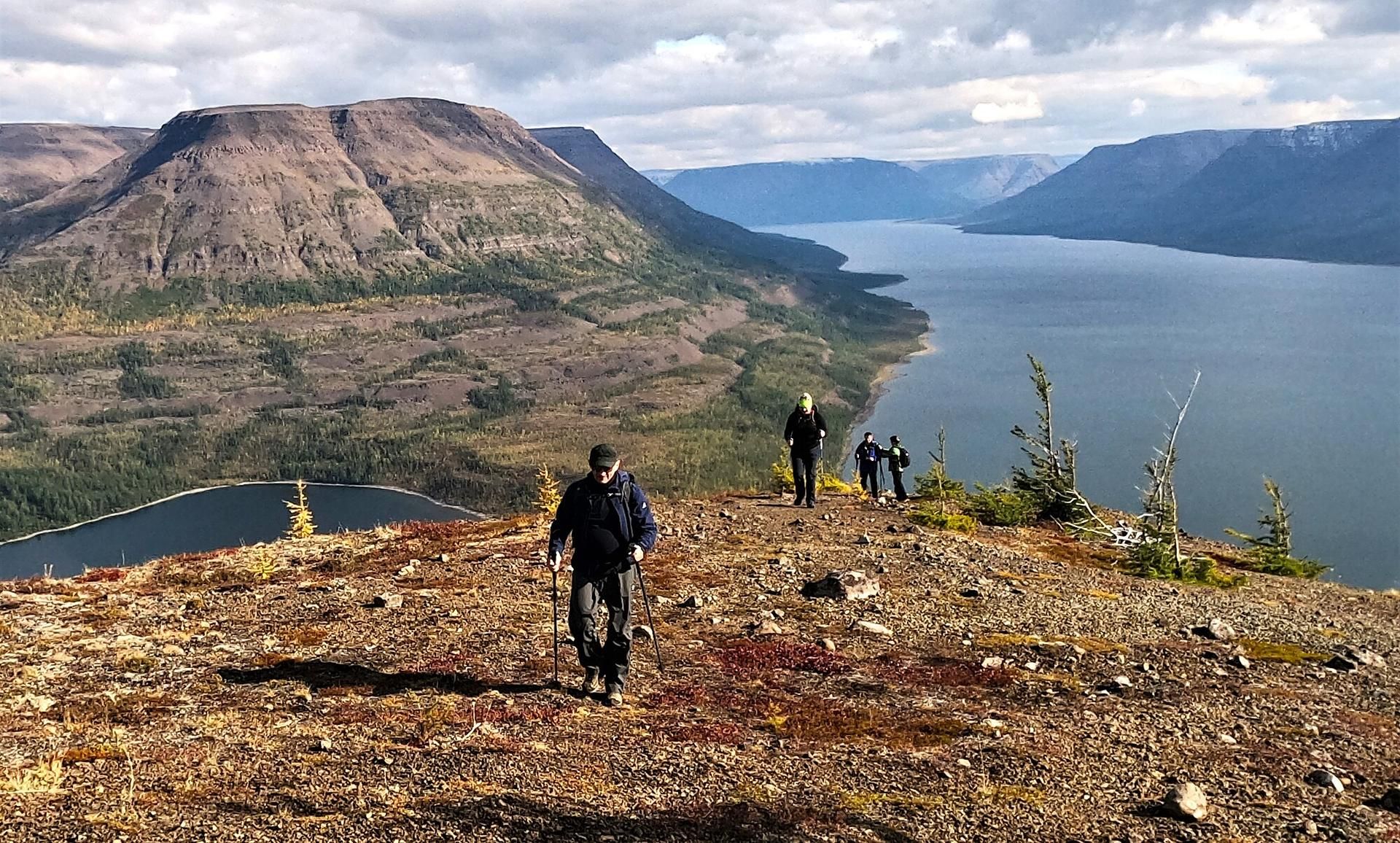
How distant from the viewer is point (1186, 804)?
855 centimetres

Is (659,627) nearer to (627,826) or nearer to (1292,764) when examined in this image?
(627,826)

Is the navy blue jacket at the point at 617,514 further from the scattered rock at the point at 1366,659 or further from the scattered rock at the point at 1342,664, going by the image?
the scattered rock at the point at 1366,659

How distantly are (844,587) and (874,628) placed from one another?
181cm

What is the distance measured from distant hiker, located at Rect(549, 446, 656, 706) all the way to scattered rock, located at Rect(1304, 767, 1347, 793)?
23.2ft

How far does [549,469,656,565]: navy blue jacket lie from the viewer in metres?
11.6

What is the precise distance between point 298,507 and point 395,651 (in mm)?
22004

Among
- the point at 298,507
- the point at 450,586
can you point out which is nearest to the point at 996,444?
the point at 298,507

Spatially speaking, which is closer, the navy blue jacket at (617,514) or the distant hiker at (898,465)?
the navy blue jacket at (617,514)

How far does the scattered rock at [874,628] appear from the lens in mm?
14893

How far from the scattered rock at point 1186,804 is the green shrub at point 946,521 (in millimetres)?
15273

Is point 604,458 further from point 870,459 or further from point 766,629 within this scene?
point 870,459

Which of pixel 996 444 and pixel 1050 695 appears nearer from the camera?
pixel 1050 695

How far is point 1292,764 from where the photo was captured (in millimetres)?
9836

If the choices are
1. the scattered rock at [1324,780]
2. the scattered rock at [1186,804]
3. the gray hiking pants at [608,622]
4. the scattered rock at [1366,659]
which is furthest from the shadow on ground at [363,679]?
the scattered rock at [1366,659]
